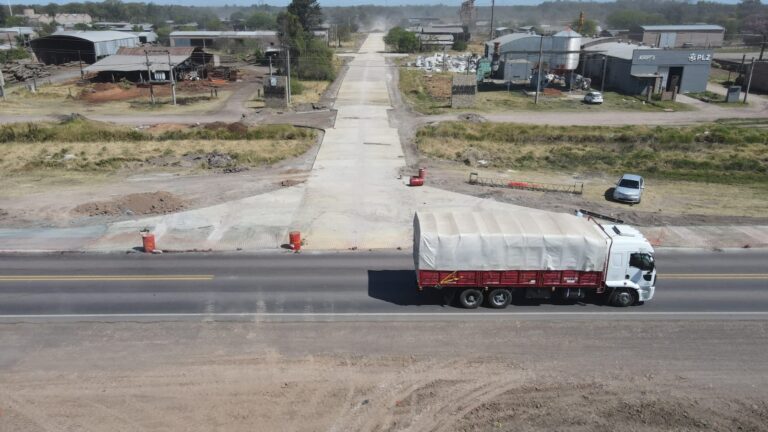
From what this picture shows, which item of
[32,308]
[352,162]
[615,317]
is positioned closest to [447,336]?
[615,317]

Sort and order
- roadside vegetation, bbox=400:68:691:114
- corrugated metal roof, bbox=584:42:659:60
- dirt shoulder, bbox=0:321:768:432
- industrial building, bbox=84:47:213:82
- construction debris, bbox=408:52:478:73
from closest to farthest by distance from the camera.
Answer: dirt shoulder, bbox=0:321:768:432
roadside vegetation, bbox=400:68:691:114
corrugated metal roof, bbox=584:42:659:60
industrial building, bbox=84:47:213:82
construction debris, bbox=408:52:478:73

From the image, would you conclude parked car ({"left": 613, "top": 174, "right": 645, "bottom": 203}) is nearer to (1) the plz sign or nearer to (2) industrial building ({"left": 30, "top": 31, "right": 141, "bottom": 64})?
(1) the plz sign

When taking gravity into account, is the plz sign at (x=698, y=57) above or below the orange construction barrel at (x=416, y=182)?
above

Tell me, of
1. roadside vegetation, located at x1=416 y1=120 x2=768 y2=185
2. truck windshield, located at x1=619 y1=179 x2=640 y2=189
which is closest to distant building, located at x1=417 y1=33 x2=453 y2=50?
roadside vegetation, located at x1=416 y1=120 x2=768 y2=185

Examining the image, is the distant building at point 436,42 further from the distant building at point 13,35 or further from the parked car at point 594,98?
the distant building at point 13,35

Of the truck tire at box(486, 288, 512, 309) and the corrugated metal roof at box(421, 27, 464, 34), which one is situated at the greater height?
the corrugated metal roof at box(421, 27, 464, 34)

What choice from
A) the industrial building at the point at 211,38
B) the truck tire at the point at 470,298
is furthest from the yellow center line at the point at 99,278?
the industrial building at the point at 211,38
